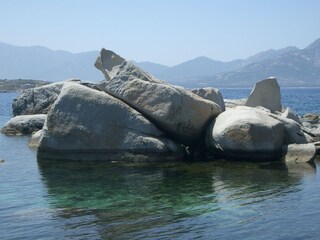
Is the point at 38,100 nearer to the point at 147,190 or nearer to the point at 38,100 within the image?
the point at 38,100

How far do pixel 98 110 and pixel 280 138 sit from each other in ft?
30.9

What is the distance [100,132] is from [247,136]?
741 centimetres

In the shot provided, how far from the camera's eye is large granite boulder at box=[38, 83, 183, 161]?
25.4 meters

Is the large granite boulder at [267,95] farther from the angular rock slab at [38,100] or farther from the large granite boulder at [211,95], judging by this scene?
the angular rock slab at [38,100]

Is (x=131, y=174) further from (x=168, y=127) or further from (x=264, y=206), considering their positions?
(x=264, y=206)

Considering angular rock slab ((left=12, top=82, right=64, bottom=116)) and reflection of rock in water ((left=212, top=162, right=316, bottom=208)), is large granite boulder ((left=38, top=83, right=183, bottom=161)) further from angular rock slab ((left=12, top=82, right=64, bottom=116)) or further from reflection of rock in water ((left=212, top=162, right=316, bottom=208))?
angular rock slab ((left=12, top=82, right=64, bottom=116))

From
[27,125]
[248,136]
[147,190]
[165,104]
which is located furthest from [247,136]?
[27,125]

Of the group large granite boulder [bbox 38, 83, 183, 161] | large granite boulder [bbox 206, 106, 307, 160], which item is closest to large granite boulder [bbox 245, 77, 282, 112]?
large granite boulder [bbox 206, 106, 307, 160]

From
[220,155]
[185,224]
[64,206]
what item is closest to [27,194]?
[64,206]

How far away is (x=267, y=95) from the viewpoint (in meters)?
38.8

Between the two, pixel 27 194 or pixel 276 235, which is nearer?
pixel 276 235

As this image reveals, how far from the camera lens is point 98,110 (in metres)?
26.0

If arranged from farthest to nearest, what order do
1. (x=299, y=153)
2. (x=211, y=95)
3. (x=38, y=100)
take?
(x=38, y=100) → (x=211, y=95) → (x=299, y=153)

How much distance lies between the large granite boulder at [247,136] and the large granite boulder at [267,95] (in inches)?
495
